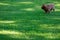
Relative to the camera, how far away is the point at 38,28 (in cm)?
823

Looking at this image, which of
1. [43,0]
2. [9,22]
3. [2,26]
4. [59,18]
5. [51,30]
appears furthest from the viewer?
[43,0]

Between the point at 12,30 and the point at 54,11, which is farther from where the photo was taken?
the point at 54,11

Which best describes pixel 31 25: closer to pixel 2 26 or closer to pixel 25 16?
pixel 2 26

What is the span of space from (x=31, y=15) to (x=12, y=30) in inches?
100

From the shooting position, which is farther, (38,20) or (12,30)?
(38,20)

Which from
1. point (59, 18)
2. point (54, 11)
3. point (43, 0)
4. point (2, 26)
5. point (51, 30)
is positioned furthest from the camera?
point (43, 0)

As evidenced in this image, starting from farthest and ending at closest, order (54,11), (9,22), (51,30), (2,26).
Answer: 1. (54,11)
2. (9,22)
3. (2,26)
4. (51,30)

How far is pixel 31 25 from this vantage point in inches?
339

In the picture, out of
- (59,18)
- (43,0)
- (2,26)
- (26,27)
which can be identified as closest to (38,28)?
(26,27)

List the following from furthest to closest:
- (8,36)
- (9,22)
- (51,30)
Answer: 1. (9,22)
2. (51,30)
3. (8,36)

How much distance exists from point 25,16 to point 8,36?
2965mm

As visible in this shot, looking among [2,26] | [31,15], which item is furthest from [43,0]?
[2,26]

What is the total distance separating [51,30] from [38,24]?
37.7 inches

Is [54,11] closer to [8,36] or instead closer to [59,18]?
[59,18]
